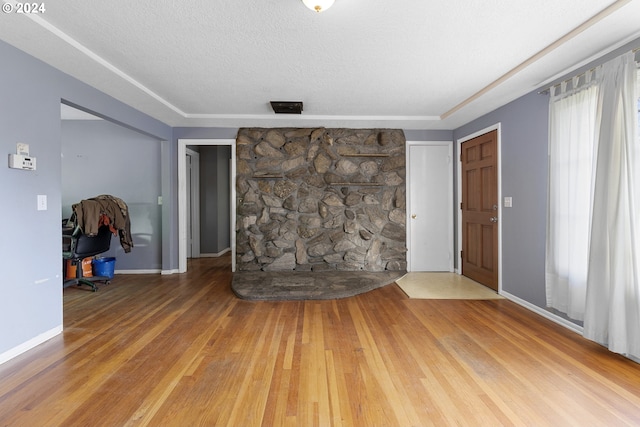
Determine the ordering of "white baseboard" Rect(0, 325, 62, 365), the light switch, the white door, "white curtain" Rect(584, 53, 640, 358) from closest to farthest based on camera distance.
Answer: "white curtain" Rect(584, 53, 640, 358) → "white baseboard" Rect(0, 325, 62, 365) → the light switch → the white door

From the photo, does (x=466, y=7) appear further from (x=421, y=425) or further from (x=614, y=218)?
(x=421, y=425)

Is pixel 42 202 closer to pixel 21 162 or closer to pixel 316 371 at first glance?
pixel 21 162

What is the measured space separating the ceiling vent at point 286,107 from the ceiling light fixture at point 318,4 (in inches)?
71.1

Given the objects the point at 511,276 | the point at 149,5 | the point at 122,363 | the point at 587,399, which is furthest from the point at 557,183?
the point at 122,363

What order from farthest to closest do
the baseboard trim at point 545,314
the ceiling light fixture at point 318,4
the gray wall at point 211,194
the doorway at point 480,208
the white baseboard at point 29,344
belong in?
the gray wall at point 211,194
the doorway at point 480,208
the baseboard trim at point 545,314
the white baseboard at point 29,344
the ceiling light fixture at point 318,4

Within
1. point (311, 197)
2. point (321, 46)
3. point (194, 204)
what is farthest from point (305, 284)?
point (194, 204)

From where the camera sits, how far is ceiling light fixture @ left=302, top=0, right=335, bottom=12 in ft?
5.60

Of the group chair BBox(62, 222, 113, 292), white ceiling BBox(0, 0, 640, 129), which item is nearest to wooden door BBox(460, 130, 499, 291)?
white ceiling BBox(0, 0, 640, 129)

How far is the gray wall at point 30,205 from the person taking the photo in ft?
6.91

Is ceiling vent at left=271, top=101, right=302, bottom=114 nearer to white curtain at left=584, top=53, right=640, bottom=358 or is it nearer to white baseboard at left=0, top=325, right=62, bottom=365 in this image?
white curtain at left=584, top=53, right=640, bottom=358

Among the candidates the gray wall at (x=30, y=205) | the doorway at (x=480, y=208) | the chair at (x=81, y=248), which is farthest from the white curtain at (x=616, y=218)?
the chair at (x=81, y=248)

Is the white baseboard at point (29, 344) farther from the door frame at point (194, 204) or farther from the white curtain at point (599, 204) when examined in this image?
the white curtain at point (599, 204)

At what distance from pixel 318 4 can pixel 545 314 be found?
3.36 metres

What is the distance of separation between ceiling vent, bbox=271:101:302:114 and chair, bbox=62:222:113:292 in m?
2.81
